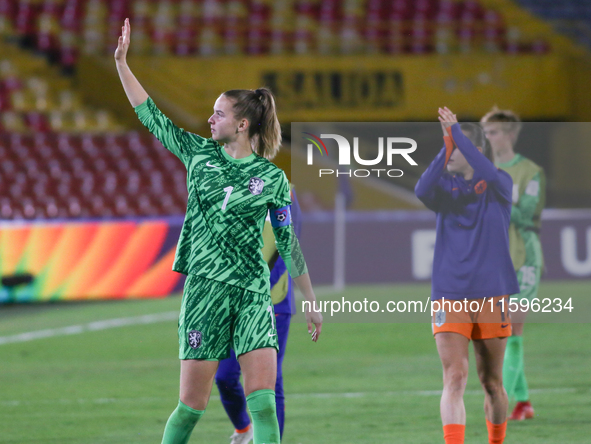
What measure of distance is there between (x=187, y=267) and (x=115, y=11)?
18987 mm

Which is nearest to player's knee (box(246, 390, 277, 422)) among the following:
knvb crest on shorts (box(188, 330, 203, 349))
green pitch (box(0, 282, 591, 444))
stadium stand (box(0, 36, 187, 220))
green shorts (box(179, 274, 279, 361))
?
green shorts (box(179, 274, 279, 361))

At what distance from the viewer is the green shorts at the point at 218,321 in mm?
4234

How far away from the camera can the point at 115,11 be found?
22172 mm

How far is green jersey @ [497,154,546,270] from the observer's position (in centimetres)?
677

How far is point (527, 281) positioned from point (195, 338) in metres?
3.39

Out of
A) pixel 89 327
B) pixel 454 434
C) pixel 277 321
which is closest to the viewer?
pixel 454 434

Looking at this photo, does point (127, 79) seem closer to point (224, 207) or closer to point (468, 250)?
point (224, 207)

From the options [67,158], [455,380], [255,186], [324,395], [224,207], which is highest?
[67,158]

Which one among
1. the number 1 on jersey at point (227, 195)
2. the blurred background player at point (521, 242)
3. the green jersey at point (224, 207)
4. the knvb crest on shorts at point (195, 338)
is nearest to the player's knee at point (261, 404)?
the knvb crest on shorts at point (195, 338)

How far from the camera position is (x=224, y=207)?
13.9 ft

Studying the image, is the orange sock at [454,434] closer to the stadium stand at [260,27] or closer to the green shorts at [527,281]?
the green shorts at [527,281]

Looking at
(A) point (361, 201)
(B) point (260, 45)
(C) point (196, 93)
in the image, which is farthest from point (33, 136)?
(A) point (361, 201)

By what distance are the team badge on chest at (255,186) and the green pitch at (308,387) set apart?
252 centimetres

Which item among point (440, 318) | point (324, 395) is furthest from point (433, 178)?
point (324, 395)
